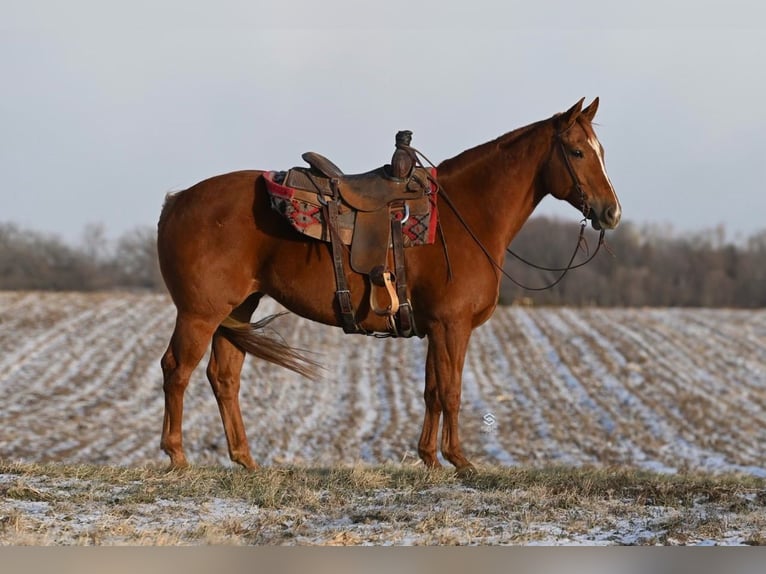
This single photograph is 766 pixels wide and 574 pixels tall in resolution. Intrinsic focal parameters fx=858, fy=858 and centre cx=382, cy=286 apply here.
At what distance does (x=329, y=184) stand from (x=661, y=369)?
18.6 meters

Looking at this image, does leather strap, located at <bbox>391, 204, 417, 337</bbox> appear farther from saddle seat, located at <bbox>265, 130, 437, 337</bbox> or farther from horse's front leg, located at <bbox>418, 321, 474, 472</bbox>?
horse's front leg, located at <bbox>418, 321, 474, 472</bbox>

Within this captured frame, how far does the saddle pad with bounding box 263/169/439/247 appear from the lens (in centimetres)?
657

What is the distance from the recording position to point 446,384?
661cm

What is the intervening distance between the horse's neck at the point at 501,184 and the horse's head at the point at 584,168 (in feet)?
0.54

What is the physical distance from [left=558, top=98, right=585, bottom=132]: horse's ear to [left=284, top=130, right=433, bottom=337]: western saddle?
3.72 ft

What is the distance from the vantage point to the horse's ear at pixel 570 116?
661 centimetres

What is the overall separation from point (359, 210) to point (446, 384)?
1511 millimetres

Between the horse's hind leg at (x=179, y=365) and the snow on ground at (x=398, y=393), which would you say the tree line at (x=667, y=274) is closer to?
the snow on ground at (x=398, y=393)

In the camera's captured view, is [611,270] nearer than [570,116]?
No

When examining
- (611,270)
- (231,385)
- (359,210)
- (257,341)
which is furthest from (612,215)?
(611,270)

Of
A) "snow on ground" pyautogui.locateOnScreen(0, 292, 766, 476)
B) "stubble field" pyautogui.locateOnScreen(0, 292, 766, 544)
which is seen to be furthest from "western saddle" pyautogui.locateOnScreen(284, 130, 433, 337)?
"snow on ground" pyautogui.locateOnScreen(0, 292, 766, 476)

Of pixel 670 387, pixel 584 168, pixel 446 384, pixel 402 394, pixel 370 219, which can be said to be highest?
pixel 584 168

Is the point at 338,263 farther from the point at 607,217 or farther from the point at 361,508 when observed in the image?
the point at 607,217

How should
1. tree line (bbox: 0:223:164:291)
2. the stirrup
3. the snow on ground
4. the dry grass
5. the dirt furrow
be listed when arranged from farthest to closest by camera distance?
tree line (bbox: 0:223:164:291), the dirt furrow, the snow on ground, the stirrup, the dry grass
